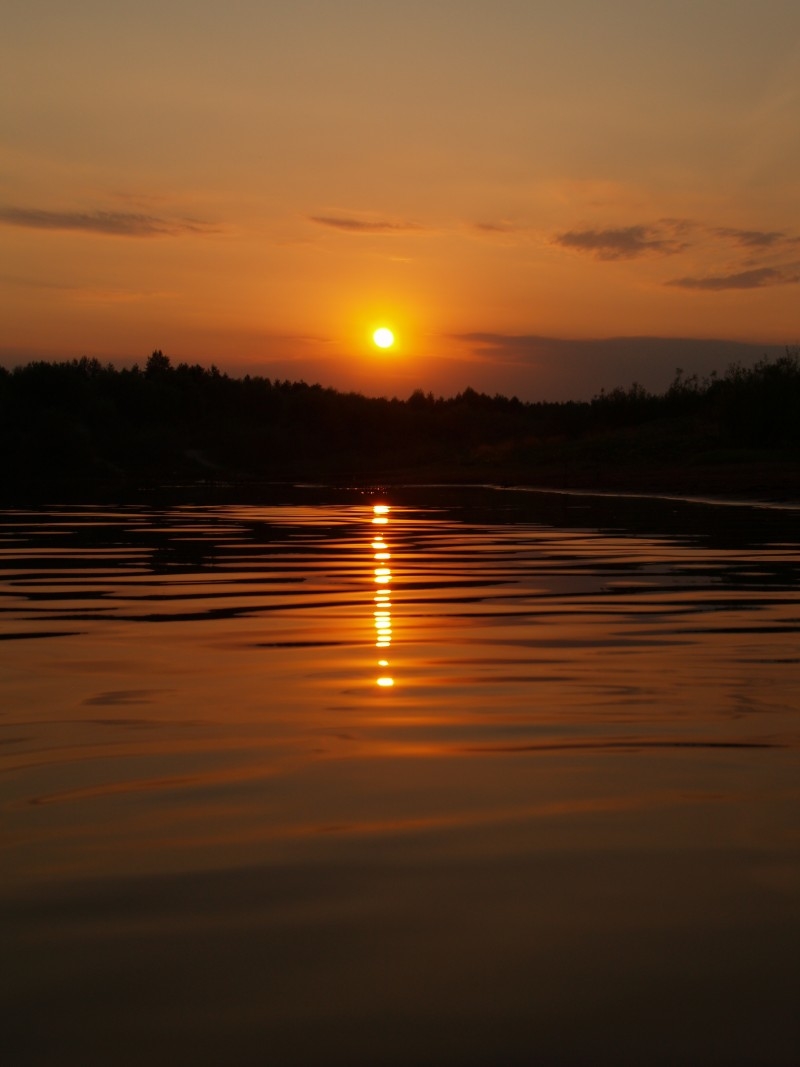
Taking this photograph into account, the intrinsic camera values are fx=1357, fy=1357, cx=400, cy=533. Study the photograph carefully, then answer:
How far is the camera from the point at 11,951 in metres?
2.84

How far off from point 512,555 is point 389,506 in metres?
14.1

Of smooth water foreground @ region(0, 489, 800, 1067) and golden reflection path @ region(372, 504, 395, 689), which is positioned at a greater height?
smooth water foreground @ region(0, 489, 800, 1067)

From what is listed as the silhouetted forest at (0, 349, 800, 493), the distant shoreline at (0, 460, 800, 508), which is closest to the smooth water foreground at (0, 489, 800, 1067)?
the distant shoreline at (0, 460, 800, 508)

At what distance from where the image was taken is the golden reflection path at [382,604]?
6.27m

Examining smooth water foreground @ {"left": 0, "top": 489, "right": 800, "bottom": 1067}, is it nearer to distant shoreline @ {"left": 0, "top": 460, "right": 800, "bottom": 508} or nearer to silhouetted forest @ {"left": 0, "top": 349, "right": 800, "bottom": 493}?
distant shoreline @ {"left": 0, "top": 460, "right": 800, "bottom": 508}

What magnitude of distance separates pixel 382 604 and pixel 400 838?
5.57m

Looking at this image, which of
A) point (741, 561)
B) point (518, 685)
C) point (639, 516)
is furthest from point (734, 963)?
point (639, 516)

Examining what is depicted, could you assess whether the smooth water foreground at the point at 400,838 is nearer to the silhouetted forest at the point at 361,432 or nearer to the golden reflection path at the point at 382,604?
the golden reflection path at the point at 382,604

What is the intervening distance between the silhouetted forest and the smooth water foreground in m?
24.9

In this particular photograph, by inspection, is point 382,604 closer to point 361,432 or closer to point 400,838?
point 400,838

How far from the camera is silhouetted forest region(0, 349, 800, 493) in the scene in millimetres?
44281

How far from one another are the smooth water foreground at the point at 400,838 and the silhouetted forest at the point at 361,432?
24931mm

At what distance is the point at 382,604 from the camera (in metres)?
9.15

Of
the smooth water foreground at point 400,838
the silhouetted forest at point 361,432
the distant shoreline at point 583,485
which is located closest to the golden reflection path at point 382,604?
the smooth water foreground at point 400,838
